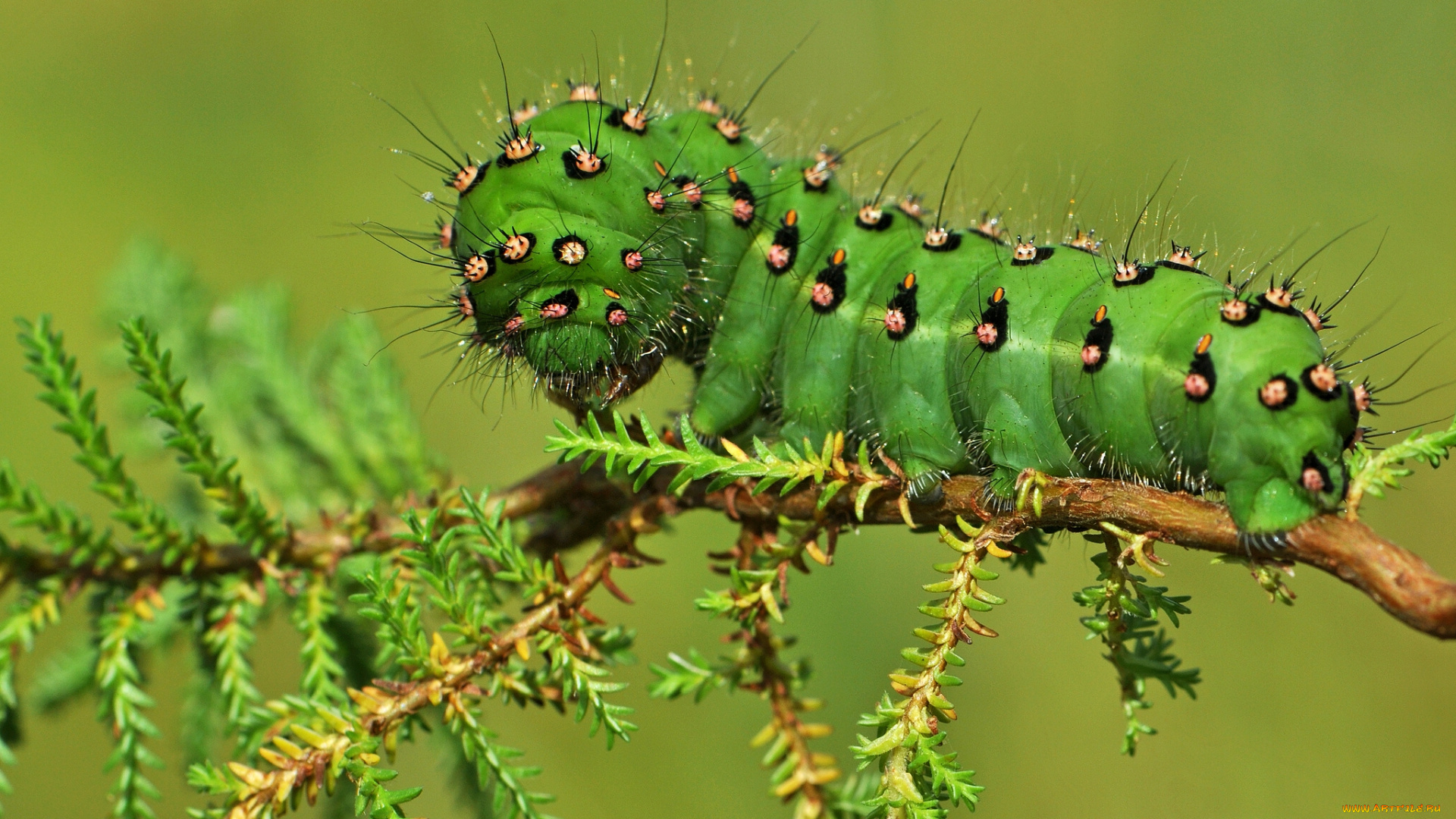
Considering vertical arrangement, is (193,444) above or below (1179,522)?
below

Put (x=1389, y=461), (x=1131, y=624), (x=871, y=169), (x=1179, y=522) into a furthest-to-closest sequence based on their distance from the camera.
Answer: (x=871, y=169)
(x=1131, y=624)
(x=1179, y=522)
(x=1389, y=461)

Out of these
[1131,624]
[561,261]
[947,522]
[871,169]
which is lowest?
[1131,624]

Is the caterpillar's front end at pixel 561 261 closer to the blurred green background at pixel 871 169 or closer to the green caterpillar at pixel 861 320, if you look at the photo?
the green caterpillar at pixel 861 320

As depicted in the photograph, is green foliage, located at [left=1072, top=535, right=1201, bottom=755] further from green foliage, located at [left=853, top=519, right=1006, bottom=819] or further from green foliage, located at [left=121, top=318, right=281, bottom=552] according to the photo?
green foliage, located at [left=121, top=318, right=281, bottom=552]

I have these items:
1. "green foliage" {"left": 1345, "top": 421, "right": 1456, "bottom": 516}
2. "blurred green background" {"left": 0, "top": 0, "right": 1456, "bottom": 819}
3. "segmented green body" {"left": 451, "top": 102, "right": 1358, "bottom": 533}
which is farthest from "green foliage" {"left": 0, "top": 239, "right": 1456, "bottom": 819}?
"blurred green background" {"left": 0, "top": 0, "right": 1456, "bottom": 819}

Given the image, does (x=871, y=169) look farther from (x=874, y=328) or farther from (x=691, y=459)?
(x=691, y=459)

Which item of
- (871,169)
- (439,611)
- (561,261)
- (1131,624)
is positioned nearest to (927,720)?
(1131,624)

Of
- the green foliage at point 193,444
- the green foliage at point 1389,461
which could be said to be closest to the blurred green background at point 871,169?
the green foliage at point 193,444
